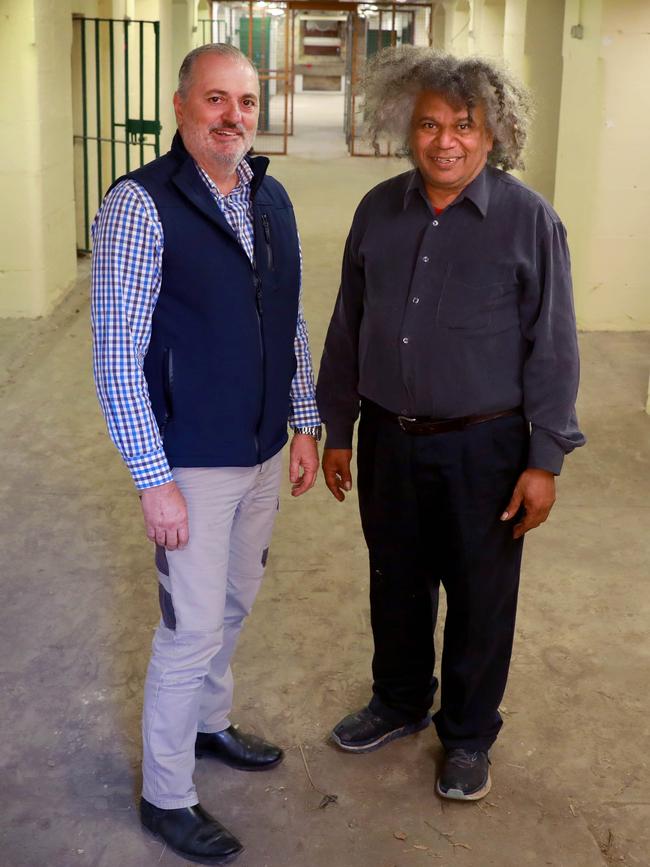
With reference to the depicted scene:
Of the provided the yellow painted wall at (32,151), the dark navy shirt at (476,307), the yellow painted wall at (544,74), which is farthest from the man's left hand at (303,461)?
the yellow painted wall at (544,74)

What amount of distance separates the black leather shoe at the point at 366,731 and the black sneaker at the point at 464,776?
208 mm

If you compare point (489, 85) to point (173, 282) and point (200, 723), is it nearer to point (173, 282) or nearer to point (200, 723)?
point (173, 282)

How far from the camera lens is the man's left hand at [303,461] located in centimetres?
293

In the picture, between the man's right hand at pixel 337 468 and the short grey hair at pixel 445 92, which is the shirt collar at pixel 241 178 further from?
the man's right hand at pixel 337 468

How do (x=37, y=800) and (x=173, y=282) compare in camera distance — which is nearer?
(x=173, y=282)

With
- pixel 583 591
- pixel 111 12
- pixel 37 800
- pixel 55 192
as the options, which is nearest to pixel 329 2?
pixel 111 12

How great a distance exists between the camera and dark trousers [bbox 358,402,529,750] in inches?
110

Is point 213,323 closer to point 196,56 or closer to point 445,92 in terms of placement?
point 196,56

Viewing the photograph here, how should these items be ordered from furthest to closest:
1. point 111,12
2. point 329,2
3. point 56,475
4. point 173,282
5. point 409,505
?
point 329,2
point 111,12
point 56,475
point 409,505
point 173,282

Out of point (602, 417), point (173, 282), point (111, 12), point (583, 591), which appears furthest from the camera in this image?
point (111, 12)

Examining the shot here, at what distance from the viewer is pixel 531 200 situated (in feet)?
8.68

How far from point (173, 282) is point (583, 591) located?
2342mm

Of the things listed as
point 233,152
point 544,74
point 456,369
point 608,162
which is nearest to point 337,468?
point 456,369

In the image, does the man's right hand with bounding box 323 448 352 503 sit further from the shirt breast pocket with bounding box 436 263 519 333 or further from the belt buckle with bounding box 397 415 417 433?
the shirt breast pocket with bounding box 436 263 519 333
